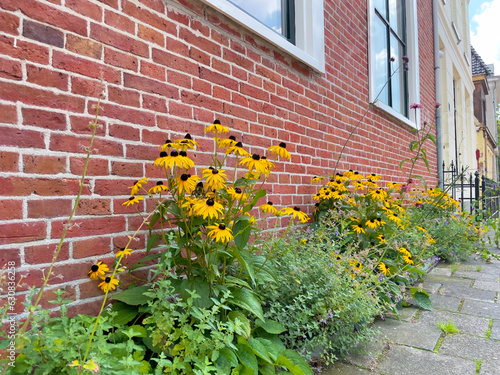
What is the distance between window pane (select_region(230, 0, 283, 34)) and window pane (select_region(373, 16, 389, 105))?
244 centimetres

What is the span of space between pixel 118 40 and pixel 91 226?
95cm

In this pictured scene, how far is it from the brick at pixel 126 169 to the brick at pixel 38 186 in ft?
0.58

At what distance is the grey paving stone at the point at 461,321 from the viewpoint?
87.5 inches

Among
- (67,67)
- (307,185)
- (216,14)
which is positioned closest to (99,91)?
(67,67)

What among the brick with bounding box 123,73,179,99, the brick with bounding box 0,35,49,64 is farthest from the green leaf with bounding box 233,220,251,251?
the brick with bounding box 0,35,49,64

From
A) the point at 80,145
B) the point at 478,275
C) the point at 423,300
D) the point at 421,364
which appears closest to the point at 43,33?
the point at 80,145

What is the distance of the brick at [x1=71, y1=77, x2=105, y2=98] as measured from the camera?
5.12ft

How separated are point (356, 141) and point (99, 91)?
3263mm

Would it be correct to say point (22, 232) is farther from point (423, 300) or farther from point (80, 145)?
point (423, 300)

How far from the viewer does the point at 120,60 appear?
68.9 inches

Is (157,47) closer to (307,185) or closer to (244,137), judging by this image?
(244,137)

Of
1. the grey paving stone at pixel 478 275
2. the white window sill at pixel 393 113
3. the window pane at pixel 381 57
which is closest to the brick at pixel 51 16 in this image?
the white window sill at pixel 393 113

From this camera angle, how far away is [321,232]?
8.61 feet

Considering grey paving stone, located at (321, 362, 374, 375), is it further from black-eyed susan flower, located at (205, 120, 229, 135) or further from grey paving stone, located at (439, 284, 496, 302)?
grey paving stone, located at (439, 284, 496, 302)
